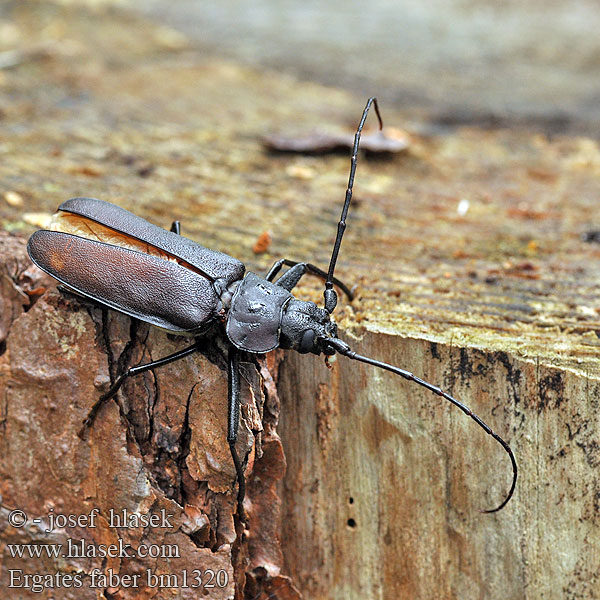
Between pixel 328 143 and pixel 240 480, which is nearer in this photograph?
pixel 240 480

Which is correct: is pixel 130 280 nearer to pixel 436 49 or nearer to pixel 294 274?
pixel 294 274

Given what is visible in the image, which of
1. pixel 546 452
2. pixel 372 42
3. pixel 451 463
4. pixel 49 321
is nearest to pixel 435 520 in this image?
pixel 451 463

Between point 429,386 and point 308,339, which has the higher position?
point 308,339

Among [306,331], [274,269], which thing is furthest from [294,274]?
[306,331]

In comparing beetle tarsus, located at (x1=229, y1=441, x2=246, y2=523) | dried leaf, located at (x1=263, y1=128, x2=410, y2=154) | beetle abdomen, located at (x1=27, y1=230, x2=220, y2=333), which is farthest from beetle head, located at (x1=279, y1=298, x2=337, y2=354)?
dried leaf, located at (x1=263, y1=128, x2=410, y2=154)

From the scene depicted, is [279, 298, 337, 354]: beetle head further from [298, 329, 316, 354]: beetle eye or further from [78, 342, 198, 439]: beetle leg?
[78, 342, 198, 439]: beetle leg

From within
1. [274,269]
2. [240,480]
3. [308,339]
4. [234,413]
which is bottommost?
[240,480]
